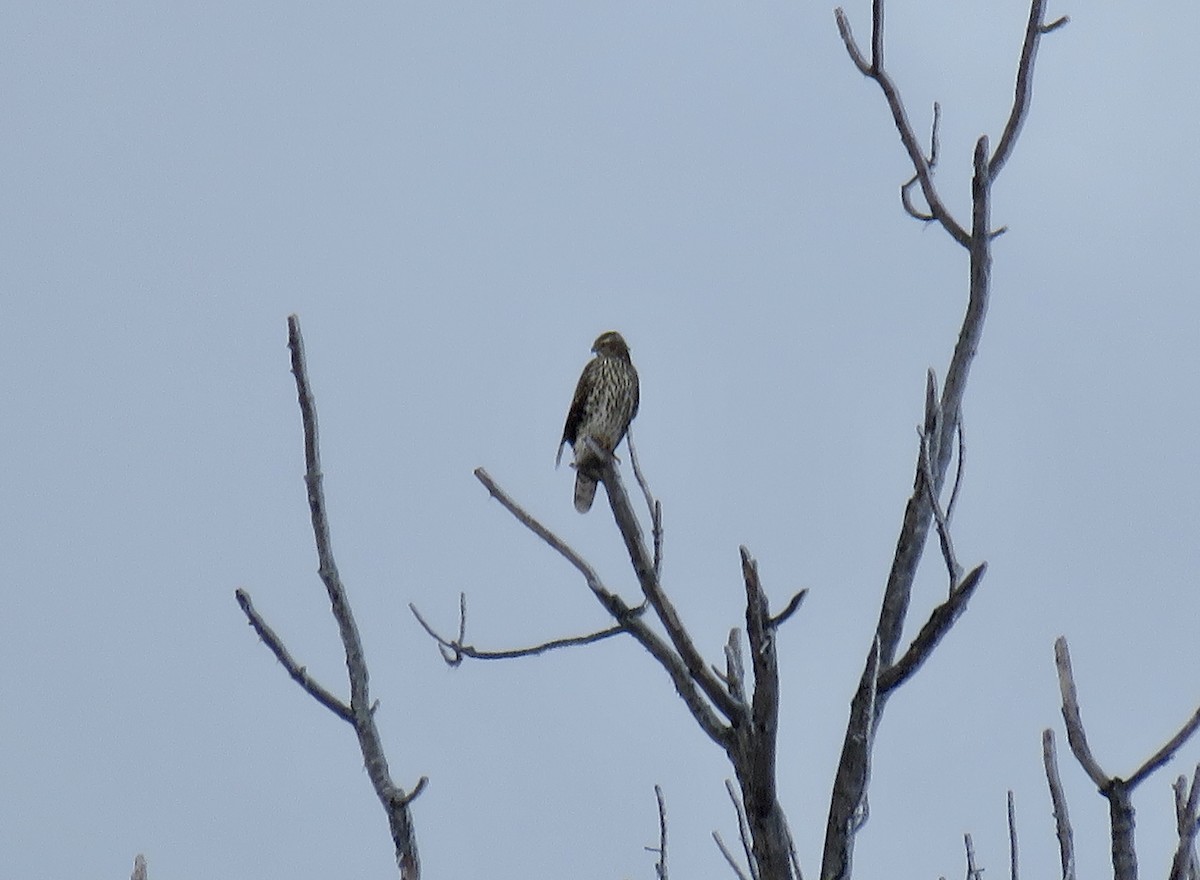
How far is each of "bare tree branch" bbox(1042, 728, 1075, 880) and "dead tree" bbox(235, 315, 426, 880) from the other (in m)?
0.92

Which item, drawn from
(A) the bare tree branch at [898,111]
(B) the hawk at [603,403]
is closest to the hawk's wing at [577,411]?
(B) the hawk at [603,403]

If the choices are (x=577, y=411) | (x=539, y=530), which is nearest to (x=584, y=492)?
(x=577, y=411)

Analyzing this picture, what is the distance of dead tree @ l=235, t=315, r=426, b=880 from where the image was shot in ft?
7.48

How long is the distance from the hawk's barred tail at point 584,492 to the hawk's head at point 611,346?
1.15 m

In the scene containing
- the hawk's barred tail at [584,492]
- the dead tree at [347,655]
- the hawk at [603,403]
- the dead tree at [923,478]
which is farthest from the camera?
the hawk at [603,403]

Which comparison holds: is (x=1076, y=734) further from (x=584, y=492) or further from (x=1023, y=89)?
(x=584, y=492)

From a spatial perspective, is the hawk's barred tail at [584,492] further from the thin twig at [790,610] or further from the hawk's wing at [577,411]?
the thin twig at [790,610]

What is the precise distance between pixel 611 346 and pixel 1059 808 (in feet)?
24.8

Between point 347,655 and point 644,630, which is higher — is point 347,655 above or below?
below

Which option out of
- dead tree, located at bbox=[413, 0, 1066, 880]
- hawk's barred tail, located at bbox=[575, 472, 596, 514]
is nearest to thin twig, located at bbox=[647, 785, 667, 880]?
dead tree, located at bbox=[413, 0, 1066, 880]

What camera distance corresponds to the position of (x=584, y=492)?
29.5ft

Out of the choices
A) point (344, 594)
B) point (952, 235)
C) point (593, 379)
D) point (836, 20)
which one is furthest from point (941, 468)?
point (593, 379)

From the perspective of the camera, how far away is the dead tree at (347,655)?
7.48 ft

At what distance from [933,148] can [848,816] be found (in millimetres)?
1356
